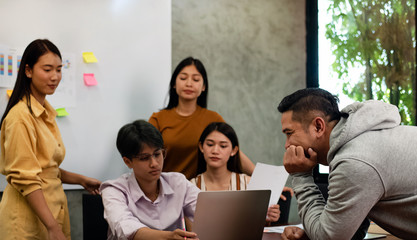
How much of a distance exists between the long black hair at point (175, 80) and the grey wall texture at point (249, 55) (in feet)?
1.36

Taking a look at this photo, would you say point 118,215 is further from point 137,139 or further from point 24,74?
point 24,74

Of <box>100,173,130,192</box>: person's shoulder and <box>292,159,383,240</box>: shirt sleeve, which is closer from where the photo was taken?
<box>292,159,383,240</box>: shirt sleeve

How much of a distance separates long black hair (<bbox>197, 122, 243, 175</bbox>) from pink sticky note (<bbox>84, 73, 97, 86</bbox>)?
2.31ft

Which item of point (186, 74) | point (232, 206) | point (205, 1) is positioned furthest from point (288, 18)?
point (232, 206)

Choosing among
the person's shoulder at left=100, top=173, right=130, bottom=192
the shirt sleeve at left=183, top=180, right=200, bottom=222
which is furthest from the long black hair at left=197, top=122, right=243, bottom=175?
the person's shoulder at left=100, top=173, right=130, bottom=192

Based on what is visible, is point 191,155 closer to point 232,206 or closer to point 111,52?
point 111,52

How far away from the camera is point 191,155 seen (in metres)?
3.01

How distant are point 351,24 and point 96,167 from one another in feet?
7.55

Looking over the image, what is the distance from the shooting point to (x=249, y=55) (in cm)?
396

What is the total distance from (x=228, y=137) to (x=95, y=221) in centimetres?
92

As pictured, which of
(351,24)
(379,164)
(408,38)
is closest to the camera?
(379,164)

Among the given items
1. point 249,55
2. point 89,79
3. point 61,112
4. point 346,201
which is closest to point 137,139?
point 61,112

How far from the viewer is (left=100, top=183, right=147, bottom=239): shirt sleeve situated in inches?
71.7

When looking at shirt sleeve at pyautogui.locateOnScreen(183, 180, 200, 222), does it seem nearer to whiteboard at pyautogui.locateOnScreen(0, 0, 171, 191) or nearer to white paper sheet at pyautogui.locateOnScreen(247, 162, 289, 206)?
white paper sheet at pyautogui.locateOnScreen(247, 162, 289, 206)
